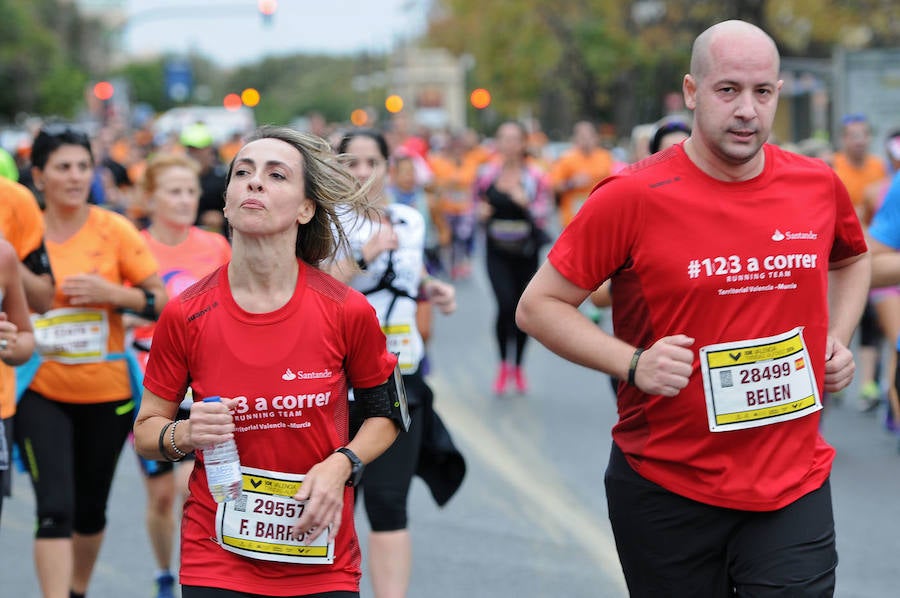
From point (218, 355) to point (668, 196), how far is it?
123 centimetres

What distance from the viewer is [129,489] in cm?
877

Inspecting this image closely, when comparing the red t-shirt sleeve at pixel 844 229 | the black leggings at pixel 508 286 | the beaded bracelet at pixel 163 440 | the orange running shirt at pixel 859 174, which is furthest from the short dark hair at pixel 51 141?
the orange running shirt at pixel 859 174

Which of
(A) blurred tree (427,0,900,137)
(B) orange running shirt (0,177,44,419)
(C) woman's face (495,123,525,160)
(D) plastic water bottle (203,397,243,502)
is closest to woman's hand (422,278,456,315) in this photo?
(B) orange running shirt (0,177,44,419)

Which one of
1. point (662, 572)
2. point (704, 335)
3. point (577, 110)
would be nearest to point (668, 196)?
point (704, 335)

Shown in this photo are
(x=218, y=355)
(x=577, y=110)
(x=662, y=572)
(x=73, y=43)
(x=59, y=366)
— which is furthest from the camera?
(x=73, y=43)

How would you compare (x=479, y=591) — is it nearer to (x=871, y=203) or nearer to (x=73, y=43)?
(x=871, y=203)

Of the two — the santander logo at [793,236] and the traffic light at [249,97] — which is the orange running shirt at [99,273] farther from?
the traffic light at [249,97]

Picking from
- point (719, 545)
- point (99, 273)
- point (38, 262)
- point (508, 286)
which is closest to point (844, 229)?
point (719, 545)

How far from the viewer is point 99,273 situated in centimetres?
597

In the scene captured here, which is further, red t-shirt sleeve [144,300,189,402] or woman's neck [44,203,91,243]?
woman's neck [44,203,91,243]

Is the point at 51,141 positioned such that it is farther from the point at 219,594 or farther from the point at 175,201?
the point at 219,594

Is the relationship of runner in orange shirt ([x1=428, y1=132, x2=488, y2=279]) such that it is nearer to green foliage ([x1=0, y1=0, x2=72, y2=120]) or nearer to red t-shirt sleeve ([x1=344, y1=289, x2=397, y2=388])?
red t-shirt sleeve ([x1=344, y1=289, x2=397, y2=388])

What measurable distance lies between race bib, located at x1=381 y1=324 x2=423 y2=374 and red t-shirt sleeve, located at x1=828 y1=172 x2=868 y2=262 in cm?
196

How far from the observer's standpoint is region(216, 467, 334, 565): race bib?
3.65 metres
